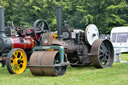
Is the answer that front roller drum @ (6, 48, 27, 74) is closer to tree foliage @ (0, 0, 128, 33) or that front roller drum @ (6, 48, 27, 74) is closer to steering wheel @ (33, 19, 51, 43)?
steering wheel @ (33, 19, 51, 43)

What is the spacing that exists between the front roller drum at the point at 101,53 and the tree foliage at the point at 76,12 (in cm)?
1413

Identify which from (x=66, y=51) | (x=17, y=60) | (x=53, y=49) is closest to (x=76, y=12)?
(x=66, y=51)

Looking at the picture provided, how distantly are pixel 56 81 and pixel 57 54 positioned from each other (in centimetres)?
129

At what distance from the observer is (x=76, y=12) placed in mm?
26500

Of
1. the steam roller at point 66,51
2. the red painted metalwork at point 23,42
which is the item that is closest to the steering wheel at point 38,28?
the red painted metalwork at point 23,42

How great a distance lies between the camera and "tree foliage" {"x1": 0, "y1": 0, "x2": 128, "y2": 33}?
24781 mm

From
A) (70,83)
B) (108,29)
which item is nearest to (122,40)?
(108,29)

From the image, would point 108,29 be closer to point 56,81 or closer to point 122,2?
point 122,2

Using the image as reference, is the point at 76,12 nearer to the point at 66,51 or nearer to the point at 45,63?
the point at 66,51

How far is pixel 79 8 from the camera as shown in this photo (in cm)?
2681

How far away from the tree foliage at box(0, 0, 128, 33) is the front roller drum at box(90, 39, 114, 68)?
1413 centimetres

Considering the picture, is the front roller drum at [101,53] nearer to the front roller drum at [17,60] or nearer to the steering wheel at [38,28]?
the front roller drum at [17,60]

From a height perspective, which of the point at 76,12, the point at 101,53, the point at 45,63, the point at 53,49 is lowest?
the point at 101,53

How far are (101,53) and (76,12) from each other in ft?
57.1
